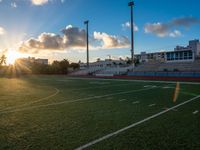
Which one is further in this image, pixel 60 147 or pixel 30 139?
pixel 30 139

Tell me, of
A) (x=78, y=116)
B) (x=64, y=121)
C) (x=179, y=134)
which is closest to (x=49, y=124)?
(x=64, y=121)

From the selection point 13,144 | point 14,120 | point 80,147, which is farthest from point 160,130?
point 14,120

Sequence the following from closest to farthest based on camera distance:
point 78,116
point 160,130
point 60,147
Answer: point 60,147
point 160,130
point 78,116

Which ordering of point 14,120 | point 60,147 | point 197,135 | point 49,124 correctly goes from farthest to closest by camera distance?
1. point 14,120
2. point 49,124
3. point 197,135
4. point 60,147

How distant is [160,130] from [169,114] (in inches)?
79.1

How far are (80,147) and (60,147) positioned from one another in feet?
1.41

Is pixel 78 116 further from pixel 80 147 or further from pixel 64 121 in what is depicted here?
pixel 80 147

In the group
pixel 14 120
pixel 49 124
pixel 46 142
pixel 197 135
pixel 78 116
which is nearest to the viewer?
pixel 46 142

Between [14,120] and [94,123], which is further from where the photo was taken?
[14,120]

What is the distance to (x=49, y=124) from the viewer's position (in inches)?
224

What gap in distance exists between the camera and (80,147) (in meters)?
4.00

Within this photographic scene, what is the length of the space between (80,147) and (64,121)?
2.15 meters

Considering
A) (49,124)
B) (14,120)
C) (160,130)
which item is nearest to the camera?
(160,130)

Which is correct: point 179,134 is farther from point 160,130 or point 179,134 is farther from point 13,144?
point 13,144
